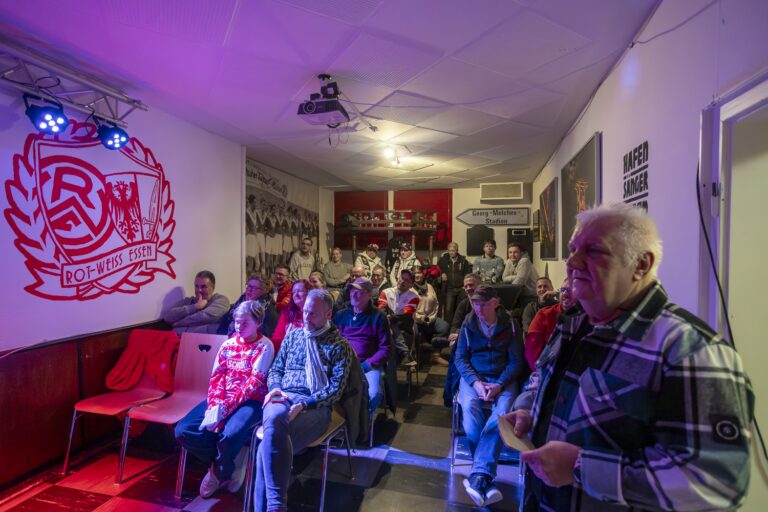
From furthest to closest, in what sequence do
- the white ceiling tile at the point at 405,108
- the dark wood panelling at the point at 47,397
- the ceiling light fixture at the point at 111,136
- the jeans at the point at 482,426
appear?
the white ceiling tile at the point at 405,108 → the ceiling light fixture at the point at 111,136 → the dark wood panelling at the point at 47,397 → the jeans at the point at 482,426

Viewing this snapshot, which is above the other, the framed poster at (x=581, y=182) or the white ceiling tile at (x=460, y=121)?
the white ceiling tile at (x=460, y=121)

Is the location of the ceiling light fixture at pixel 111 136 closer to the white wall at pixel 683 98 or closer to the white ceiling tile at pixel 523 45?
the white ceiling tile at pixel 523 45

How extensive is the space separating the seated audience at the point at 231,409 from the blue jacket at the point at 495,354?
4.69ft

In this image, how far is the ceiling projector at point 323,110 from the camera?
3129mm

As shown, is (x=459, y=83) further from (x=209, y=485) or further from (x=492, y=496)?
(x=209, y=485)

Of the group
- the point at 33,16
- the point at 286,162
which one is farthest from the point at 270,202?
the point at 33,16

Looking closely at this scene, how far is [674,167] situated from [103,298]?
408 cm

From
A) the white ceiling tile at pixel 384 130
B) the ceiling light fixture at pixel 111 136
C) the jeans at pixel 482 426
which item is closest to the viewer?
the jeans at pixel 482 426

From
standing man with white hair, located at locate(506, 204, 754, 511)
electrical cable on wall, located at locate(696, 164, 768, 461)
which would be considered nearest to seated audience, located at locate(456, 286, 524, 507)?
electrical cable on wall, located at locate(696, 164, 768, 461)

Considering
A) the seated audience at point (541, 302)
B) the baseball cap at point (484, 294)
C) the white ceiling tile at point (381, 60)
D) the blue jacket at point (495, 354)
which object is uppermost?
the white ceiling tile at point (381, 60)

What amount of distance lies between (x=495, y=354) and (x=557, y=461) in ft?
6.89

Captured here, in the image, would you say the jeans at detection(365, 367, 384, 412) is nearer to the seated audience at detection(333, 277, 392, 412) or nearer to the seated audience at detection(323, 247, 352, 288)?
the seated audience at detection(333, 277, 392, 412)

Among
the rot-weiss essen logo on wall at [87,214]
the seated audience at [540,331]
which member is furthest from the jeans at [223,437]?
the seated audience at [540,331]

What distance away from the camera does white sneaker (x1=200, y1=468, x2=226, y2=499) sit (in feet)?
8.30
